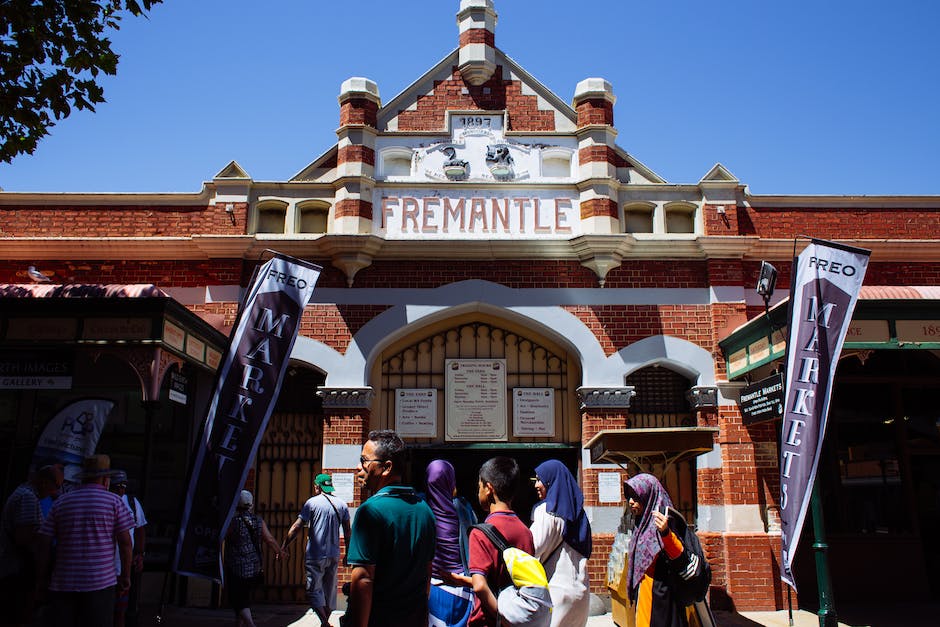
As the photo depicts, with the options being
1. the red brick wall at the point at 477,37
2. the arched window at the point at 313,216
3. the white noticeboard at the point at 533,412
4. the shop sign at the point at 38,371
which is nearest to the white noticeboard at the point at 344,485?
the white noticeboard at the point at 533,412

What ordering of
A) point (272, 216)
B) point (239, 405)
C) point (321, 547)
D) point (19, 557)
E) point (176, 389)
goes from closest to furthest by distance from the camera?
1. point (19, 557)
2. point (239, 405)
3. point (321, 547)
4. point (176, 389)
5. point (272, 216)

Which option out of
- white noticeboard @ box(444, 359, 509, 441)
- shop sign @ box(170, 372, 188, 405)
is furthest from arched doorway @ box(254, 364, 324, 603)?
shop sign @ box(170, 372, 188, 405)

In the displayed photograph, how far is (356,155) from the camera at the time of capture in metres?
12.6

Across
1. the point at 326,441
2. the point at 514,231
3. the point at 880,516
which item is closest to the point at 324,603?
the point at 326,441

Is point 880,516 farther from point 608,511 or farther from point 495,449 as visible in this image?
point 495,449

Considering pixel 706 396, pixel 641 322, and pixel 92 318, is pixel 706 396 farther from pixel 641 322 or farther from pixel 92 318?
pixel 92 318

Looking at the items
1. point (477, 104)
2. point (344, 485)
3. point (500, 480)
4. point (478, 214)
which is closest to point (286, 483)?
point (344, 485)

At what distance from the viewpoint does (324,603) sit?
8.92 meters

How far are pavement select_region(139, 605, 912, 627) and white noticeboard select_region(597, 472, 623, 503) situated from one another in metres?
1.56

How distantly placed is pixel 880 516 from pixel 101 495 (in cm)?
1076

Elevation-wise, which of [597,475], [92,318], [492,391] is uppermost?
[92,318]

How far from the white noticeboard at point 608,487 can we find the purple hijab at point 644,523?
5.62m

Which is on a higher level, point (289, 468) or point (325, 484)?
point (289, 468)

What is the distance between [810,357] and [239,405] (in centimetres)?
593
